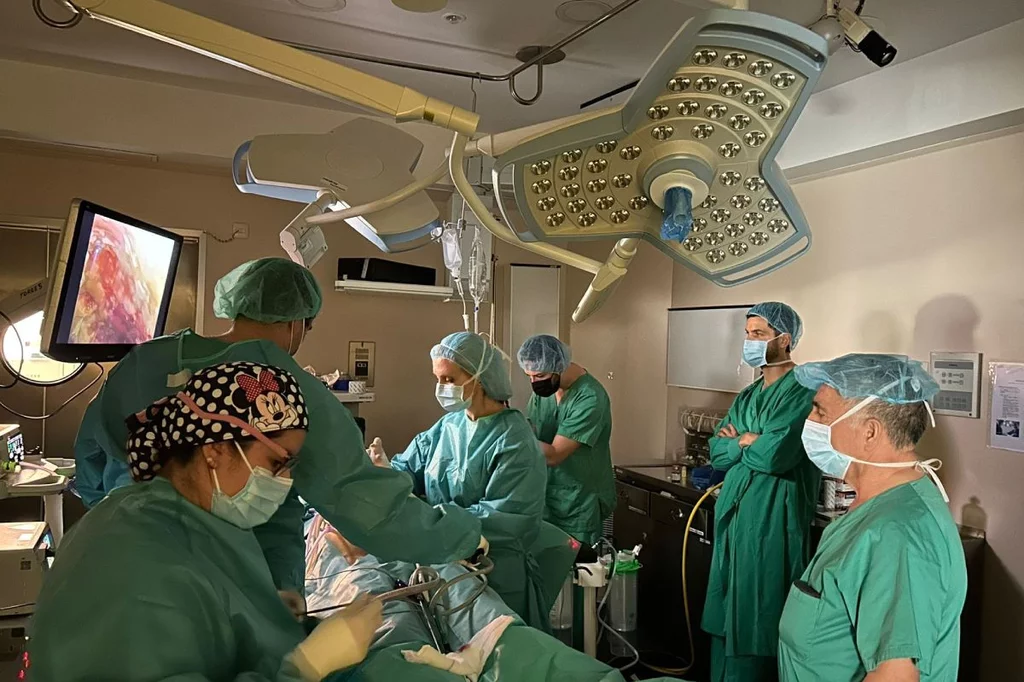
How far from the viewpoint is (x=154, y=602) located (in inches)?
38.4

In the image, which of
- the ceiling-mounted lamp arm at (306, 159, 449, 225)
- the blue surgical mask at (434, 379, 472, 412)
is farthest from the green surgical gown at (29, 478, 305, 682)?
the blue surgical mask at (434, 379, 472, 412)

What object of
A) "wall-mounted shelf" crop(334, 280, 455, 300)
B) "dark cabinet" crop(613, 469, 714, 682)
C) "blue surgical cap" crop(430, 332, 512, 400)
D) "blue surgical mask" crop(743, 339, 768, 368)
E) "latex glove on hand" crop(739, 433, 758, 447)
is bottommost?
"dark cabinet" crop(613, 469, 714, 682)

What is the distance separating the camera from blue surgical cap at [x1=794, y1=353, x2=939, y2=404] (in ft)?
5.16

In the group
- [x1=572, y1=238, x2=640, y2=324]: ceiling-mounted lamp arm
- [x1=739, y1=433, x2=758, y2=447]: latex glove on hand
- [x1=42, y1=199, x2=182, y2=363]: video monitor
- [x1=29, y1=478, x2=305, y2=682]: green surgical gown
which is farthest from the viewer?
[x1=739, y1=433, x2=758, y2=447]: latex glove on hand

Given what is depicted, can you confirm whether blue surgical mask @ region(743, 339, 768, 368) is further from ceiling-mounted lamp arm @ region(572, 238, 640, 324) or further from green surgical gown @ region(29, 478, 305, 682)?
green surgical gown @ region(29, 478, 305, 682)

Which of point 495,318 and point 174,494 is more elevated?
point 495,318

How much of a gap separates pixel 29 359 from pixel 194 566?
3221mm

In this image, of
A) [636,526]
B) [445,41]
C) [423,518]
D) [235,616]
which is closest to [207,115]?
[445,41]

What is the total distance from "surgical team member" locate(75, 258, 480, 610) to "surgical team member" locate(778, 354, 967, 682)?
78 centimetres

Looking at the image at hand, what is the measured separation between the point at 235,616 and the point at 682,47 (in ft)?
3.30

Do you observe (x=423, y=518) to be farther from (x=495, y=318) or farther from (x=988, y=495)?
(x=495, y=318)

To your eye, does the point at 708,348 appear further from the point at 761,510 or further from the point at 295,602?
the point at 295,602

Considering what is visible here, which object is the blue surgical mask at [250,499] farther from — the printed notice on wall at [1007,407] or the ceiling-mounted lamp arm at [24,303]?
the printed notice on wall at [1007,407]

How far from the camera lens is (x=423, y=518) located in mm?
1649
